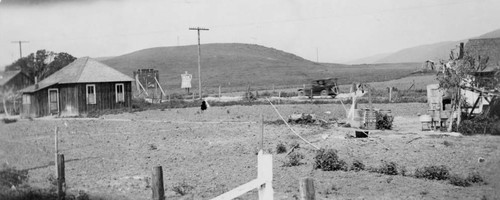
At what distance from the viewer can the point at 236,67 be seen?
68188mm

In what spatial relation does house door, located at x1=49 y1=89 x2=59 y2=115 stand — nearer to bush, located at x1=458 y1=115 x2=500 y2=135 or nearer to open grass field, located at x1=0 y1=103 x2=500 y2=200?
open grass field, located at x1=0 y1=103 x2=500 y2=200

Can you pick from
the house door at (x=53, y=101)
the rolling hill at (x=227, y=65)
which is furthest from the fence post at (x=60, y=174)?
the rolling hill at (x=227, y=65)

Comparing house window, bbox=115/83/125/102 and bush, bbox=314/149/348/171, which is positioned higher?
house window, bbox=115/83/125/102

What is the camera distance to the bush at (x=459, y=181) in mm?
9602

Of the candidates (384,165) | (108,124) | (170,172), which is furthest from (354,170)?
(108,124)

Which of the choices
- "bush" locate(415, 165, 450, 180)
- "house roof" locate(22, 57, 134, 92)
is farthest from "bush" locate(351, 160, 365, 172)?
"house roof" locate(22, 57, 134, 92)

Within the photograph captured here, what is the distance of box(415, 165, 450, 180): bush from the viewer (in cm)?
1007

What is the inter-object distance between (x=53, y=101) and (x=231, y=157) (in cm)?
1873

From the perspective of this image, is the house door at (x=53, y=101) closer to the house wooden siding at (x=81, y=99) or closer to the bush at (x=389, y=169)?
the house wooden siding at (x=81, y=99)

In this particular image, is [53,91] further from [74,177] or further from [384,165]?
[384,165]

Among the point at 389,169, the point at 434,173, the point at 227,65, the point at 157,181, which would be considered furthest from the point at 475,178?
the point at 227,65

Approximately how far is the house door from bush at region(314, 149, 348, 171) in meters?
20.7

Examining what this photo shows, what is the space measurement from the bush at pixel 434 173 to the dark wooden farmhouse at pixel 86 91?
847 inches

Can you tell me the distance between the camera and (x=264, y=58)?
7331cm
